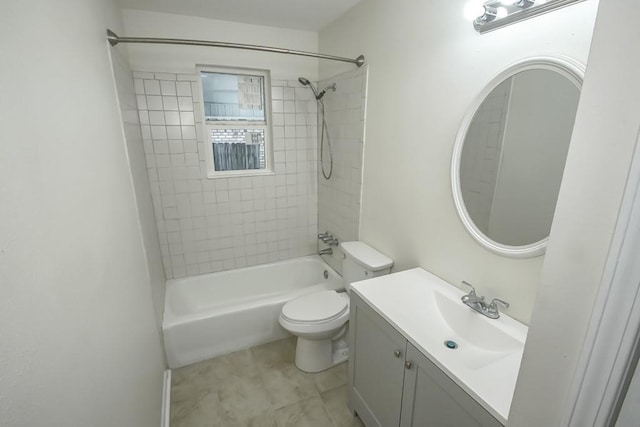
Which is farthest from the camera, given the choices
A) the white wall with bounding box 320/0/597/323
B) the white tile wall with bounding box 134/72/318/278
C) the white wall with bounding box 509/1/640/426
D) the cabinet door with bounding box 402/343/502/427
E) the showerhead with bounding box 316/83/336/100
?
the showerhead with bounding box 316/83/336/100

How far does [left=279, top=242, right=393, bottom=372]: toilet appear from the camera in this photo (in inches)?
73.6

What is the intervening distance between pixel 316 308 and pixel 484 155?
1.39m

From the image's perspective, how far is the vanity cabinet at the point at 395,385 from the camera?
961mm

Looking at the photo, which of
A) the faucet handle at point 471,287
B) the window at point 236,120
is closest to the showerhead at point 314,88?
the window at point 236,120

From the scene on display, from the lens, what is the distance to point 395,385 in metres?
1.25

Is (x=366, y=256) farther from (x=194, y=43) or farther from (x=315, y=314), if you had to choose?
(x=194, y=43)

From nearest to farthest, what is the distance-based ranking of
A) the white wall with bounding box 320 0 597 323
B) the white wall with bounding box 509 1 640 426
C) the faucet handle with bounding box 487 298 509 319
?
the white wall with bounding box 509 1 640 426, the white wall with bounding box 320 0 597 323, the faucet handle with bounding box 487 298 509 319

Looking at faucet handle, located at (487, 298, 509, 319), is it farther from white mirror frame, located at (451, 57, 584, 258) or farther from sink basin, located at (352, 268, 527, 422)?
white mirror frame, located at (451, 57, 584, 258)

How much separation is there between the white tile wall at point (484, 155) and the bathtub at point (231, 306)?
4.84 ft

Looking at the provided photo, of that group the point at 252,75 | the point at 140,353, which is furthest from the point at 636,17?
the point at 252,75

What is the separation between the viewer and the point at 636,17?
1.29 feet

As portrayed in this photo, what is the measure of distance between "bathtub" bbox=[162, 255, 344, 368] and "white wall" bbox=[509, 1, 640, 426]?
1.94 m

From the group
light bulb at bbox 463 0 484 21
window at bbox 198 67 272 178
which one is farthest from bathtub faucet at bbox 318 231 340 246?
light bulb at bbox 463 0 484 21

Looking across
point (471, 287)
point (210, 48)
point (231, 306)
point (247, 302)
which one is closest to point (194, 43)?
point (210, 48)
